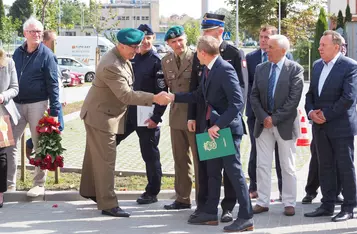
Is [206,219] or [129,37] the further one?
[129,37]

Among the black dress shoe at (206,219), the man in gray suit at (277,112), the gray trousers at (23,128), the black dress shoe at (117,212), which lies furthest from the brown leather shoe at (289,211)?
the gray trousers at (23,128)

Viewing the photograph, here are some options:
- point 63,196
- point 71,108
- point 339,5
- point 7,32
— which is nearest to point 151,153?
point 63,196

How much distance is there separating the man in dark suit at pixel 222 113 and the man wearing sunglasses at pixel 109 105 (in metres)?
0.62

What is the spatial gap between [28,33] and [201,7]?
3257 mm

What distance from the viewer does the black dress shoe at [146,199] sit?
8570 mm

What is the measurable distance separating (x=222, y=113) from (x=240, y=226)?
1.16m

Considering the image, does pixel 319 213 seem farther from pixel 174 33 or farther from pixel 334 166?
pixel 174 33

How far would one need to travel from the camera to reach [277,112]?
7590 millimetres

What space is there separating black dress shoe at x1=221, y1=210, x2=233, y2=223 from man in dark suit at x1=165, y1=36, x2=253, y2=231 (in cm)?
25

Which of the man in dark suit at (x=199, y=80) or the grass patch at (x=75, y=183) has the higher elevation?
the man in dark suit at (x=199, y=80)

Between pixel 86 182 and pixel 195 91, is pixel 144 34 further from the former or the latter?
pixel 86 182

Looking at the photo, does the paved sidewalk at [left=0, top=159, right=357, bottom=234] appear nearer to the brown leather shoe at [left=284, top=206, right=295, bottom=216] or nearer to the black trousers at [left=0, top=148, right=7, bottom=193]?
the brown leather shoe at [left=284, top=206, right=295, bottom=216]

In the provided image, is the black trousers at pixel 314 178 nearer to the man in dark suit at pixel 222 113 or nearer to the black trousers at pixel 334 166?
the black trousers at pixel 334 166

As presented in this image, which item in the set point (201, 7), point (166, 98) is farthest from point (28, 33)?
point (201, 7)
